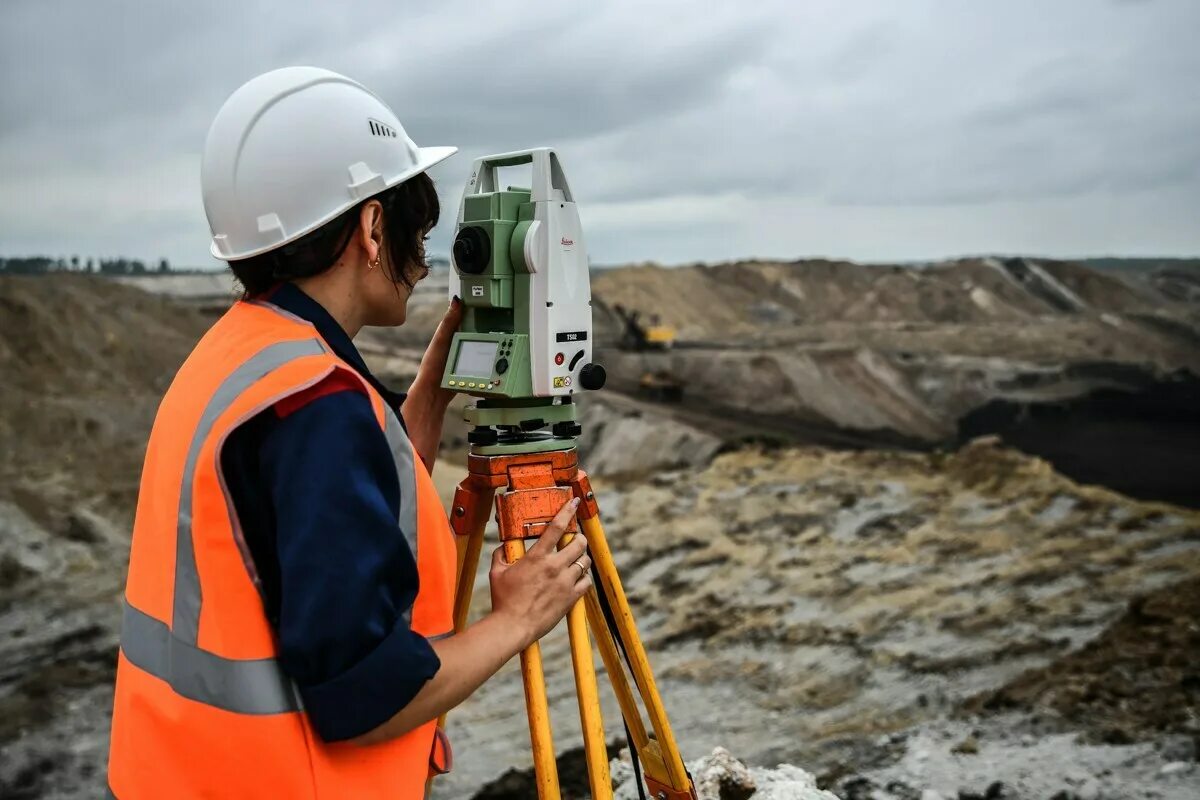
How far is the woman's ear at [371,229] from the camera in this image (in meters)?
1.29

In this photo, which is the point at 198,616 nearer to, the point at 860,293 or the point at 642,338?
the point at 642,338

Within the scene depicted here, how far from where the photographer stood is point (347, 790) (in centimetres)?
113

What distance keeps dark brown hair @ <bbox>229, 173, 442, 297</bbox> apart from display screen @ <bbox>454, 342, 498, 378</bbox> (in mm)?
550

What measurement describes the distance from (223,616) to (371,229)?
0.52 meters

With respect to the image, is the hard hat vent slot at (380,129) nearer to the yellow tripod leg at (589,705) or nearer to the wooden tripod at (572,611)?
the wooden tripod at (572,611)

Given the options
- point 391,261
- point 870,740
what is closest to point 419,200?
point 391,261

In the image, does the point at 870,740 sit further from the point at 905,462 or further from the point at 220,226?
the point at 905,462

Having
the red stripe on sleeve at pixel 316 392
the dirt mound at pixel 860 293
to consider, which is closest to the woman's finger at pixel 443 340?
the red stripe on sleeve at pixel 316 392

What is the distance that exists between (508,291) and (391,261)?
2.36 ft

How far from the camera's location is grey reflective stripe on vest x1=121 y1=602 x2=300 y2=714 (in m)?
1.08

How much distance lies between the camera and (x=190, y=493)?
43.2 inches

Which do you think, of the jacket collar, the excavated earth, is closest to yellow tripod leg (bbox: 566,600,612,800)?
the jacket collar

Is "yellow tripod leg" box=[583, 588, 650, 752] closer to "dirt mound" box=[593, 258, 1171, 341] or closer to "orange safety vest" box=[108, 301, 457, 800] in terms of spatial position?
"orange safety vest" box=[108, 301, 457, 800]

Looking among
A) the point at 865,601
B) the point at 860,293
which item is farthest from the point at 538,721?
the point at 860,293
